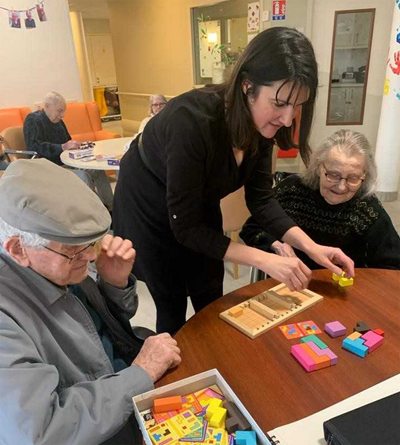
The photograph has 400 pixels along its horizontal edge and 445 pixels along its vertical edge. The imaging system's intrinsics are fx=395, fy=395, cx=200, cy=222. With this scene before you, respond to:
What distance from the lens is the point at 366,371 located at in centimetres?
91

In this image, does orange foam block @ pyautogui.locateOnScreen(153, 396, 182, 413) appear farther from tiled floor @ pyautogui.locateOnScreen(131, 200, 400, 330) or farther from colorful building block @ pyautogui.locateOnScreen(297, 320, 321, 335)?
tiled floor @ pyautogui.locateOnScreen(131, 200, 400, 330)

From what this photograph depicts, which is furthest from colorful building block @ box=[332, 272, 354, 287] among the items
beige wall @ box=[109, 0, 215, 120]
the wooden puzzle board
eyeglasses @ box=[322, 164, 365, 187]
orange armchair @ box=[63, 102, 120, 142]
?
beige wall @ box=[109, 0, 215, 120]

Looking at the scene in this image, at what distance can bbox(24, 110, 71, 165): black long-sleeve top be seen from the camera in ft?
12.4

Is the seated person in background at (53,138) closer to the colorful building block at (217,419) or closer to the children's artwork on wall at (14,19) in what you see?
the children's artwork on wall at (14,19)

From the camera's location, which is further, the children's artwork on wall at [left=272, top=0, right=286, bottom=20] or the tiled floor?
the children's artwork on wall at [left=272, top=0, right=286, bottom=20]

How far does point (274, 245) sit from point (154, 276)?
0.46 m

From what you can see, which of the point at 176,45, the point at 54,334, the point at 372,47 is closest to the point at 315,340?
the point at 54,334

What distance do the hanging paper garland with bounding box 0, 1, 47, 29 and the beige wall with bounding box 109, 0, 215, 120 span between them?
2033 mm

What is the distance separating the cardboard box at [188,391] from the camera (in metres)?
0.76

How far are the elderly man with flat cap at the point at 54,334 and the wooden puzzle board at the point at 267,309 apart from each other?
21cm

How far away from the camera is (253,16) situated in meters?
4.75

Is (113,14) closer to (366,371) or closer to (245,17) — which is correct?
(245,17)

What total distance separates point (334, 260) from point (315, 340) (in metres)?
0.40

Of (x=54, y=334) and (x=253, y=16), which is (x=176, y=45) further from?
(x=54, y=334)
